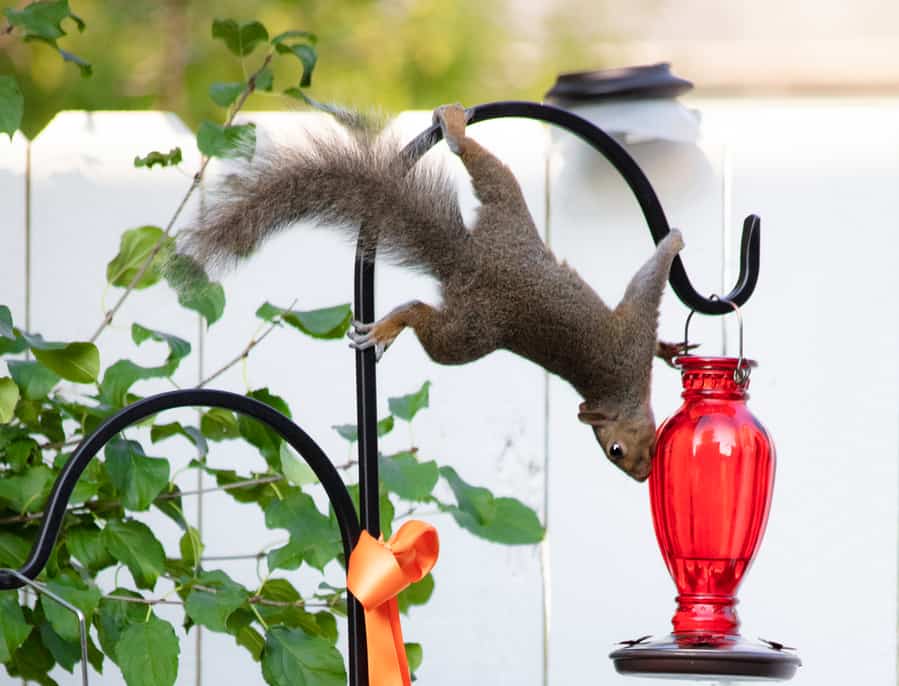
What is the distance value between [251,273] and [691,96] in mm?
1579

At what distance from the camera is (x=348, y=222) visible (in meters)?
0.89

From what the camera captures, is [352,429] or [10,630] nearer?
[10,630]

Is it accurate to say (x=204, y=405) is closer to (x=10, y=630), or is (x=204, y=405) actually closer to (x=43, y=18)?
(x=10, y=630)

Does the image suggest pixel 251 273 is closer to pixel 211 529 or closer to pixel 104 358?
pixel 104 358

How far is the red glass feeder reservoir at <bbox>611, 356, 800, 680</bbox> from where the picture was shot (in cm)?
86

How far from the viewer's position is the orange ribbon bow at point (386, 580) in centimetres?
85

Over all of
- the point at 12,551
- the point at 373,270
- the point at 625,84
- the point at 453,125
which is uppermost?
the point at 625,84

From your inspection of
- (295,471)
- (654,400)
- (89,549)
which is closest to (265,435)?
(295,471)

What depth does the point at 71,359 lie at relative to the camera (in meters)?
1.14

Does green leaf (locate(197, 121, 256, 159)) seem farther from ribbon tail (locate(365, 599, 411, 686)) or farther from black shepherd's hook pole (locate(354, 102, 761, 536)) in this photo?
ribbon tail (locate(365, 599, 411, 686))

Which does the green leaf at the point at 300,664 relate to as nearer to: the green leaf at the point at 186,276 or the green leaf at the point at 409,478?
the green leaf at the point at 409,478

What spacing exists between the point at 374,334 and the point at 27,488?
0.44 metres

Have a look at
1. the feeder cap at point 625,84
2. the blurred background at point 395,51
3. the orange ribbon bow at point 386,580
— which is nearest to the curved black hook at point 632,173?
the orange ribbon bow at point 386,580

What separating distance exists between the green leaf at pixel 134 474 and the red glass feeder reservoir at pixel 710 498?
0.44 metres
